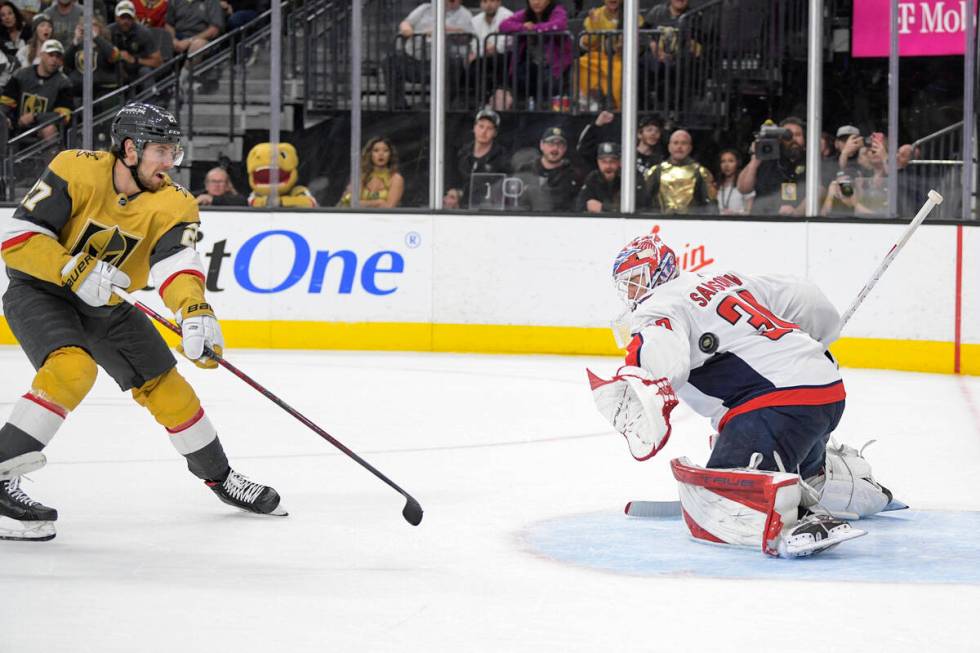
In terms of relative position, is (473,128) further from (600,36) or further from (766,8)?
(766,8)

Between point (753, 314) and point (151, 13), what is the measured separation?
7693 millimetres

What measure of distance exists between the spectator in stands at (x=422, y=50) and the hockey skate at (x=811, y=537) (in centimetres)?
609

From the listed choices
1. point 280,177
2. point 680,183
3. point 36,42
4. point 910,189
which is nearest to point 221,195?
point 280,177

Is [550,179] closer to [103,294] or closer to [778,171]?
[778,171]

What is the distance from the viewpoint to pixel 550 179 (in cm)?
930

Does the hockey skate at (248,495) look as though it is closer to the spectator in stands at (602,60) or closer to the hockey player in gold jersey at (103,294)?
the hockey player in gold jersey at (103,294)

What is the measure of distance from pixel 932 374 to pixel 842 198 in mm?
1111

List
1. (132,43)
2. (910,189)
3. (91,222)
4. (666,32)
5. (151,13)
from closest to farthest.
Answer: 1. (91,222)
2. (910,189)
3. (666,32)
4. (132,43)
5. (151,13)

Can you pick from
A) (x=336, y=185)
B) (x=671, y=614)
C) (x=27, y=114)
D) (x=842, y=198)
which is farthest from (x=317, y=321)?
(x=671, y=614)

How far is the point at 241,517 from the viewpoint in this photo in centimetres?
437

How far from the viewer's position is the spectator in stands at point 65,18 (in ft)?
32.6

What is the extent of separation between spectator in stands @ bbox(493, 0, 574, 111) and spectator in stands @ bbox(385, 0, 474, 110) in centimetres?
30

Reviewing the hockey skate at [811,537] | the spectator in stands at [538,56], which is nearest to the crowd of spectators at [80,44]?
the spectator in stands at [538,56]

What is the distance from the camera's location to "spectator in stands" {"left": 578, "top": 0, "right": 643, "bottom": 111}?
30.5 feet
